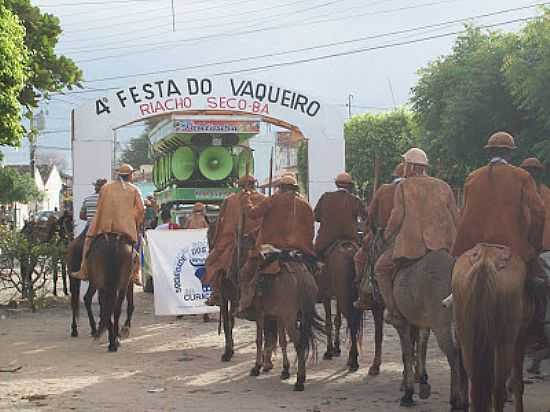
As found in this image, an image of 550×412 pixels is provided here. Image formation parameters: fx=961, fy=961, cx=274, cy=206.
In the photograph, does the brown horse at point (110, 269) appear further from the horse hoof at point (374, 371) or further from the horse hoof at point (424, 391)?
the horse hoof at point (424, 391)

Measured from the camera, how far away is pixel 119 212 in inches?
495

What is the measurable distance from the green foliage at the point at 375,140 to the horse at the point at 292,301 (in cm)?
3464

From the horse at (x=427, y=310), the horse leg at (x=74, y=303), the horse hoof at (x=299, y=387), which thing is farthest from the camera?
the horse leg at (x=74, y=303)

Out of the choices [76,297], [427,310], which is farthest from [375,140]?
[427,310]

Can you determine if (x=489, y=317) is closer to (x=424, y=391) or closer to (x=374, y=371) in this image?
(x=424, y=391)

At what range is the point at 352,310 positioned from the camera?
10773mm

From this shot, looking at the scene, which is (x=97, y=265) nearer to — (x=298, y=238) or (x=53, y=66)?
(x=298, y=238)

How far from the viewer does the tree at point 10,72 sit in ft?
37.9

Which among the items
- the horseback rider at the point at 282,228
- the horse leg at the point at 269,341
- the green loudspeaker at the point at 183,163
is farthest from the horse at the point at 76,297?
the green loudspeaker at the point at 183,163

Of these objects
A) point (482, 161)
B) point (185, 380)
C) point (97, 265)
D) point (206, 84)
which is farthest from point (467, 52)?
point (185, 380)

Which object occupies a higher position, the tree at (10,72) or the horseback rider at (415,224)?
the tree at (10,72)

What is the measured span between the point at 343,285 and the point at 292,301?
4.21 feet

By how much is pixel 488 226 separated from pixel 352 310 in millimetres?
3448

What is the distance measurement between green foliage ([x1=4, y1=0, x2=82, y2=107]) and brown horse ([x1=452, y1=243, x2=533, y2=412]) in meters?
10.9
